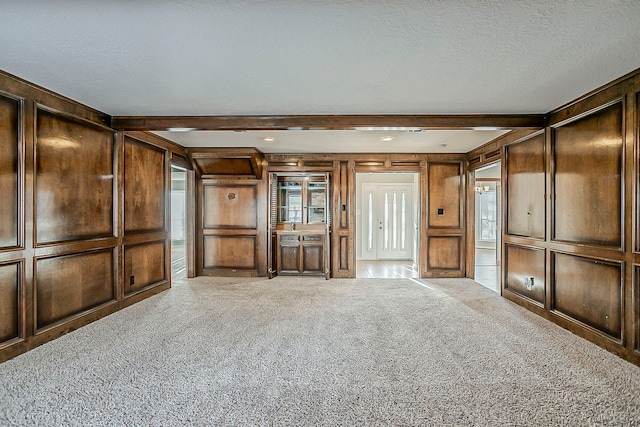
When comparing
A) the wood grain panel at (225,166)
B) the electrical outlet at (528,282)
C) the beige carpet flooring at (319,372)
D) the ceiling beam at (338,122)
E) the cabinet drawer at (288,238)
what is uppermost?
the ceiling beam at (338,122)

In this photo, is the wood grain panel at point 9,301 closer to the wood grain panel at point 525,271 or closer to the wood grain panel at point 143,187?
the wood grain panel at point 143,187

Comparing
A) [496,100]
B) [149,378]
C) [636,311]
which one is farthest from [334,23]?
[636,311]

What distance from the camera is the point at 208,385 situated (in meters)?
2.21

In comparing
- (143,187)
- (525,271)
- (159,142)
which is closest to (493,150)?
(525,271)

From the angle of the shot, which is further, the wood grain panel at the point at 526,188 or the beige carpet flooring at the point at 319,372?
the wood grain panel at the point at 526,188

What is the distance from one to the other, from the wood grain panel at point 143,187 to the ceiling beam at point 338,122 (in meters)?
0.55

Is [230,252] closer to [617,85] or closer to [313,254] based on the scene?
[313,254]

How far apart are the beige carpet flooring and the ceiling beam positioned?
217cm

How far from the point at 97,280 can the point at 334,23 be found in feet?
12.0

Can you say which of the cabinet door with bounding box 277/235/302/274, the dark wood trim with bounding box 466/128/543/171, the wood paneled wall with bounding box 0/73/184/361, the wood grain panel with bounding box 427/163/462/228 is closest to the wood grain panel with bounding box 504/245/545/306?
the dark wood trim with bounding box 466/128/543/171

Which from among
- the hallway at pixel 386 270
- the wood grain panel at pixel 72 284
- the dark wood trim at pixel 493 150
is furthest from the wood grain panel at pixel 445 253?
the wood grain panel at pixel 72 284

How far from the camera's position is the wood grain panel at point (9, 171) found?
262 centimetres

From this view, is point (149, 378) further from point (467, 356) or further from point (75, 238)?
point (467, 356)

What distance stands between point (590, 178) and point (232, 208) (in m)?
5.12
